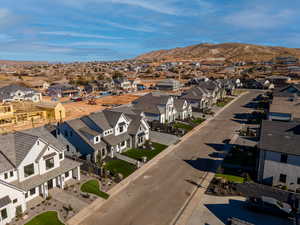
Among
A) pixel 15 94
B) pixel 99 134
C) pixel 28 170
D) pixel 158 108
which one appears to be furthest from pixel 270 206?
pixel 15 94

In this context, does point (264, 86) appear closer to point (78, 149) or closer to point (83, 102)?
point (83, 102)

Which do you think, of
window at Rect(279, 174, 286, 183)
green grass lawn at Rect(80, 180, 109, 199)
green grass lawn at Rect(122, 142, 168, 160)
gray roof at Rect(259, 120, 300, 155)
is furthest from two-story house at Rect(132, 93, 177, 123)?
window at Rect(279, 174, 286, 183)

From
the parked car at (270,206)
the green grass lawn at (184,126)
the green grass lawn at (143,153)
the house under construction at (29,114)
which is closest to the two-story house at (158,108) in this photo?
the green grass lawn at (184,126)

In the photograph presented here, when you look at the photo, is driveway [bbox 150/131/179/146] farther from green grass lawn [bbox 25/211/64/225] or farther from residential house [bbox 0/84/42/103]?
residential house [bbox 0/84/42/103]

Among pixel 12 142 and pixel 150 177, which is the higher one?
pixel 12 142

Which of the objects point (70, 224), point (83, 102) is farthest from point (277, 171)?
point (83, 102)

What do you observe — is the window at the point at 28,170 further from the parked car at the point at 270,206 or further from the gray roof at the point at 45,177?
the parked car at the point at 270,206

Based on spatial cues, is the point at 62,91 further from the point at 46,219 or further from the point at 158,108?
the point at 46,219

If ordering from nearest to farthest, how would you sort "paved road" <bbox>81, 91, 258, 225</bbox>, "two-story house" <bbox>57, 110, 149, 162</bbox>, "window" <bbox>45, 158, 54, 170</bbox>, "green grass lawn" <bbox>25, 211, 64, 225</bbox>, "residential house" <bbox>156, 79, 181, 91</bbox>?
"green grass lawn" <bbox>25, 211, 64, 225</bbox> < "paved road" <bbox>81, 91, 258, 225</bbox> < "window" <bbox>45, 158, 54, 170</bbox> < "two-story house" <bbox>57, 110, 149, 162</bbox> < "residential house" <bbox>156, 79, 181, 91</bbox>
